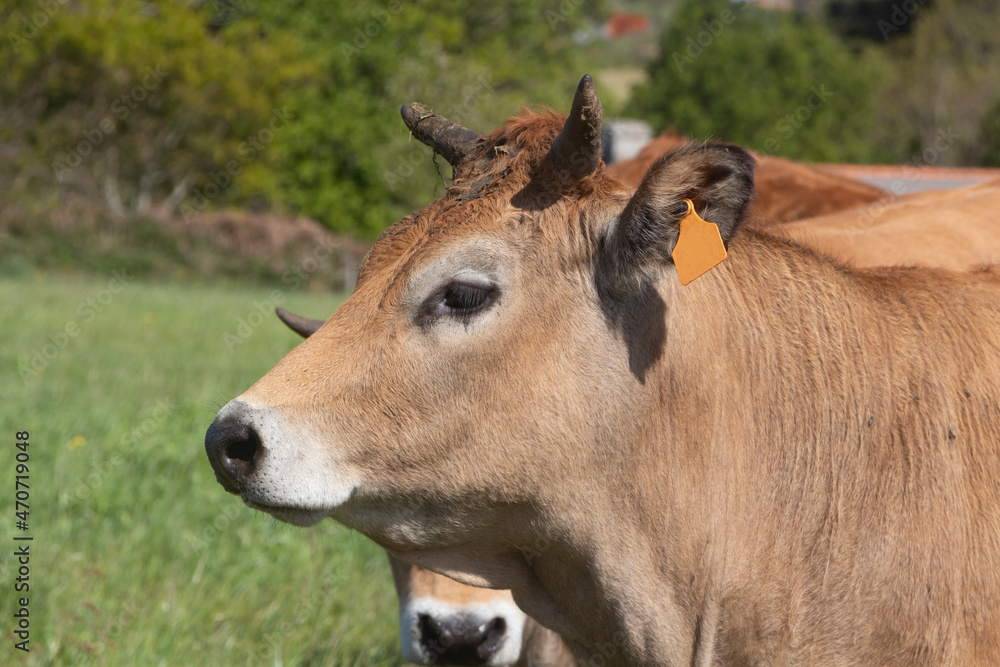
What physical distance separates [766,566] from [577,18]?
49961mm

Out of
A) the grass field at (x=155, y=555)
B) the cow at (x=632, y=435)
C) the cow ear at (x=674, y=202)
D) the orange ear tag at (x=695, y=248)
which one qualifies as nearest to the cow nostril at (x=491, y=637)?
the grass field at (x=155, y=555)

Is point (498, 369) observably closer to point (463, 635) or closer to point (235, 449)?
point (235, 449)

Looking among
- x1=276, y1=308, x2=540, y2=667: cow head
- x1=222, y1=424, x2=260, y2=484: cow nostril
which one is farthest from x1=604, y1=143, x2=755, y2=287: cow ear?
x1=276, y1=308, x2=540, y2=667: cow head

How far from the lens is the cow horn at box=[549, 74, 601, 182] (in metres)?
2.49

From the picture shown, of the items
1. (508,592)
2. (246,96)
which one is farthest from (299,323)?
(246,96)

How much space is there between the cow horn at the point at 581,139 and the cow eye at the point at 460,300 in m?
0.39

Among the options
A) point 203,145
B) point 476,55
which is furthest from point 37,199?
point 476,55

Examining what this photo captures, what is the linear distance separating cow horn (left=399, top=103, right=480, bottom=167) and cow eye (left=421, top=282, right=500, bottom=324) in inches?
21.4

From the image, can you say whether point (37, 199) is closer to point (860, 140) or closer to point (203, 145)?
point (203, 145)

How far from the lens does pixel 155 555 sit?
18.1 feet

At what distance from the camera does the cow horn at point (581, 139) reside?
8.18ft

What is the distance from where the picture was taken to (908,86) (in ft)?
160

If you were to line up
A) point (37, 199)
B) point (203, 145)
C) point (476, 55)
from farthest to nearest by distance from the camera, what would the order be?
point (476, 55), point (203, 145), point (37, 199)

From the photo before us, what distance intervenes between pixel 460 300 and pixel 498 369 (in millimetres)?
214
